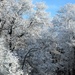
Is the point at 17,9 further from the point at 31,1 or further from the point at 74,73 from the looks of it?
the point at 74,73

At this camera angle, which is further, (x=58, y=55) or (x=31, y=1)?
(x=58, y=55)

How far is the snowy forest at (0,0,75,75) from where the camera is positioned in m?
36.8

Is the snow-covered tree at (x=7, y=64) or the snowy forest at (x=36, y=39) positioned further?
the snowy forest at (x=36, y=39)

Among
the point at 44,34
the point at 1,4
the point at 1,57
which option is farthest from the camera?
the point at 44,34

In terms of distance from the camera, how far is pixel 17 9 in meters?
37.5

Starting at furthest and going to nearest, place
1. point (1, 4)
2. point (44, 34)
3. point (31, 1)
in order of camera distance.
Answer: point (44, 34) < point (31, 1) < point (1, 4)

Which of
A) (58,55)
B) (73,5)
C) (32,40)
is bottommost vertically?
(58,55)

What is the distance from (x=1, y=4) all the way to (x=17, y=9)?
242 cm

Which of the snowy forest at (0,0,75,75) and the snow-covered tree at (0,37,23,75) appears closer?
the snow-covered tree at (0,37,23,75)

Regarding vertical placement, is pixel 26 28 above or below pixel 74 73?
above

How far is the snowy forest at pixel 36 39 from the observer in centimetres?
3681

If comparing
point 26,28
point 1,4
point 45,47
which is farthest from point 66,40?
point 1,4

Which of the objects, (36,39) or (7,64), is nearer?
(7,64)

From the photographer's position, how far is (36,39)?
1582 inches
